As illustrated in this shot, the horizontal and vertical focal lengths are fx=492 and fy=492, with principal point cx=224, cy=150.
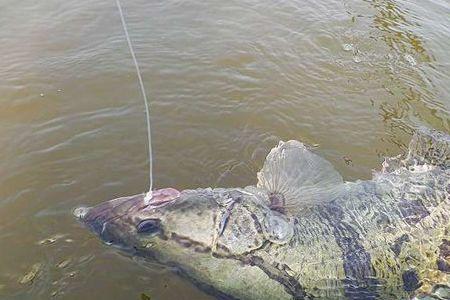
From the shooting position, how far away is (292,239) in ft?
12.6

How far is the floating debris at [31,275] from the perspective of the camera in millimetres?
4215

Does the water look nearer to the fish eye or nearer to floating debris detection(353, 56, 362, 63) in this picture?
floating debris detection(353, 56, 362, 63)

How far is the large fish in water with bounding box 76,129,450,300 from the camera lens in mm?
3736

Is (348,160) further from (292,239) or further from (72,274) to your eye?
(72,274)

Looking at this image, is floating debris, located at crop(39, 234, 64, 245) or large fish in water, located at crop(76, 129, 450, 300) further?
floating debris, located at crop(39, 234, 64, 245)

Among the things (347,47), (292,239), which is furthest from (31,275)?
(347,47)

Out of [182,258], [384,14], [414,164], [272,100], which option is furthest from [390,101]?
[182,258]

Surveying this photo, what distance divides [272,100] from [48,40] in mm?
3486

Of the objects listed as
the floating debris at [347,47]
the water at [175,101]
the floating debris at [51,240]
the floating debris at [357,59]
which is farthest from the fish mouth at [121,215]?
the floating debris at [347,47]

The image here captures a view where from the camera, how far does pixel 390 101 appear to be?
6.56 m

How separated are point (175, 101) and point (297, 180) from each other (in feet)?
8.20

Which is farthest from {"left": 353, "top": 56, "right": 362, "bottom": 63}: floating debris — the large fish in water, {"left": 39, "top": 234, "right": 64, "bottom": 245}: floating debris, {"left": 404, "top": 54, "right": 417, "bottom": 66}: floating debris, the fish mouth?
{"left": 39, "top": 234, "right": 64, "bottom": 245}: floating debris

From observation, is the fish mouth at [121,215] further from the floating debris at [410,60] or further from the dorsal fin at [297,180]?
the floating debris at [410,60]

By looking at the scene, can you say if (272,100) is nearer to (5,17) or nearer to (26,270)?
(26,270)
